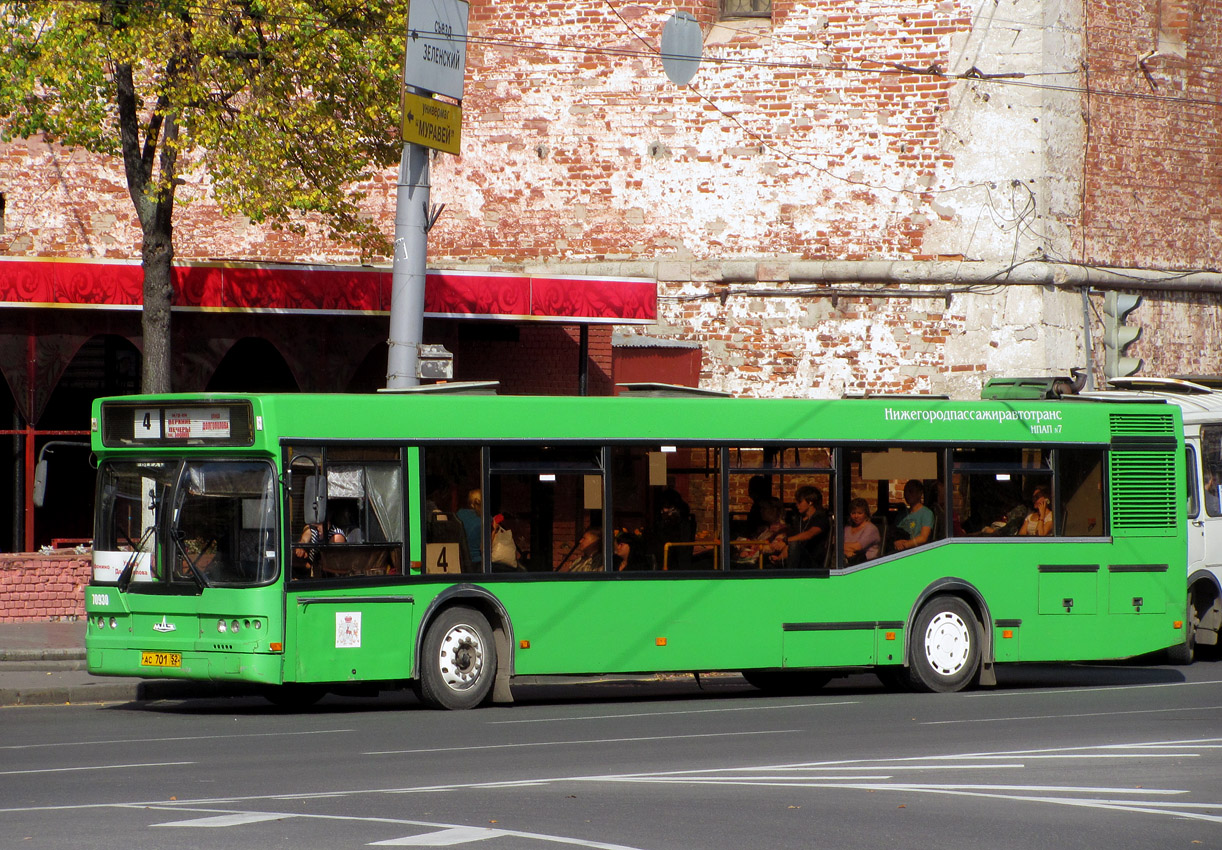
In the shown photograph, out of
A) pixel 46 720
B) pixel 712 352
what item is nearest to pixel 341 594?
pixel 46 720

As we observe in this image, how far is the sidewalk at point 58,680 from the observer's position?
1468cm

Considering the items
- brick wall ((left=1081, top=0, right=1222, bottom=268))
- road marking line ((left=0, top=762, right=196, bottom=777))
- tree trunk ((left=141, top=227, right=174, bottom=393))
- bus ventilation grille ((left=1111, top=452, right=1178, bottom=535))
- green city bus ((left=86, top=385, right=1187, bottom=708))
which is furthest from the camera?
brick wall ((left=1081, top=0, right=1222, bottom=268))

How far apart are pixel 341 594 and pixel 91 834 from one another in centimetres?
551

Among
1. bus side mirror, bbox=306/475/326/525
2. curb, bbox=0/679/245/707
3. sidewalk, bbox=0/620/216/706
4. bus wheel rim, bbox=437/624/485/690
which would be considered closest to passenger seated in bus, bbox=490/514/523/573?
bus wheel rim, bbox=437/624/485/690

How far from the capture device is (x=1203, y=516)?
19328mm

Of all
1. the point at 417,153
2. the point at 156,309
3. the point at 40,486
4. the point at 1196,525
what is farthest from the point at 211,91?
the point at 1196,525

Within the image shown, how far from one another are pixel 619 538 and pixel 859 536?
2263mm

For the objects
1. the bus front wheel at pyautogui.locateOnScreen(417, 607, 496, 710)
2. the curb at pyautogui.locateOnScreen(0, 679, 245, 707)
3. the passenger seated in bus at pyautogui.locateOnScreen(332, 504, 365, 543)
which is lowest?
the curb at pyautogui.locateOnScreen(0, 679, 245, 707)

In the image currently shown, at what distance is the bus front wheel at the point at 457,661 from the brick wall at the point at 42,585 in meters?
7.71

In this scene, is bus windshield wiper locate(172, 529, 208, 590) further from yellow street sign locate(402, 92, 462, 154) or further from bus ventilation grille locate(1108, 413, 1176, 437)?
bus ventilation grille locate(1108, 413, 1176, 437)

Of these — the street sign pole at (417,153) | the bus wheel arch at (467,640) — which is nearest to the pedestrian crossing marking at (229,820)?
the bus wheel arch at (467,640)

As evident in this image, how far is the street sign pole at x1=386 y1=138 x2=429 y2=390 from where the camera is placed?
54.5 ft

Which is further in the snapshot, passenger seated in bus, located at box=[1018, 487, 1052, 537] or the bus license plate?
passenger seated in bus, located at box=[1018, 487, 1052, 537]

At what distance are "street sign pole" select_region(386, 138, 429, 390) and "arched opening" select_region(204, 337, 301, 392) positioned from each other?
306 inches
